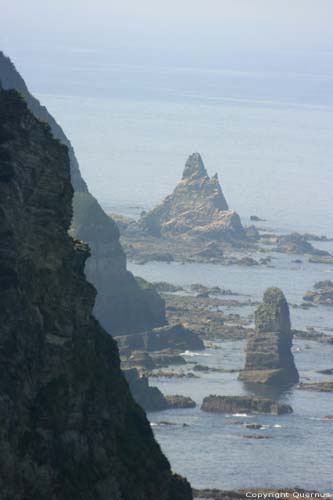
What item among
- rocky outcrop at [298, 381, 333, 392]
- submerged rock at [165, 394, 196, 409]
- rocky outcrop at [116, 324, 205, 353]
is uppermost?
rocky outcrop at [116, 324, 205, 353]

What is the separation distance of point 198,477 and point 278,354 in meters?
49.9

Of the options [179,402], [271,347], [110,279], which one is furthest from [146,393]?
[110,279]

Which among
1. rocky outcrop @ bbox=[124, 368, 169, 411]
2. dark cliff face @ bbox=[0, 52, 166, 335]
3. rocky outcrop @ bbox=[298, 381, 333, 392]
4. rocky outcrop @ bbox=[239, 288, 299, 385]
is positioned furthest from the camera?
dark cliff face @ bbox=[0, 52, 166, 335]

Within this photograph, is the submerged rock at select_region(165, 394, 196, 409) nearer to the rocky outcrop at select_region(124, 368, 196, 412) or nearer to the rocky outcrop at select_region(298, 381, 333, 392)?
the rocky outcrop at select_region(124, 368, 196, 412)

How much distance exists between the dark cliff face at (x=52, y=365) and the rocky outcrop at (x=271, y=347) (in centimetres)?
10659

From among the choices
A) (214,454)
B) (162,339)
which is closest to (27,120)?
(214,454)

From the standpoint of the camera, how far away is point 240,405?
14700cm

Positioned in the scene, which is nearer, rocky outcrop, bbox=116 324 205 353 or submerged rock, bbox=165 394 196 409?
submerged rock, bbox=165 394 196 409

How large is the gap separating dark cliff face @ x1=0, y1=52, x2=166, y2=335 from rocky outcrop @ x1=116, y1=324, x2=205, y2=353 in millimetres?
2698

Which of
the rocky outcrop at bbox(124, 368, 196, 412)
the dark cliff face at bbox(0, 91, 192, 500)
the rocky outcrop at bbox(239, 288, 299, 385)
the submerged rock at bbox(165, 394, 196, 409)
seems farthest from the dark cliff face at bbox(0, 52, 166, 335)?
the dark cliff face at bbox(0, 91, 192, 500)

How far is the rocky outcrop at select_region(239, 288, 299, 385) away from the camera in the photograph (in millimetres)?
161125

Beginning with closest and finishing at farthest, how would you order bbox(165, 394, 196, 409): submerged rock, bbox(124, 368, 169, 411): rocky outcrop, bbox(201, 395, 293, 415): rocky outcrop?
bbox(124, 368, 169, 411): rocky outcrop, bbox(201, 395, 293, 415): rocky outcrop, bbox(165, 394, 196, 409): submerged rock

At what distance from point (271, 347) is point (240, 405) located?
67.3ft

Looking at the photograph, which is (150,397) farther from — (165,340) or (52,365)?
(52,365)
